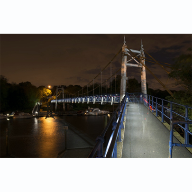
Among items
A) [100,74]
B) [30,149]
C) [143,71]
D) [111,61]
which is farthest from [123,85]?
[100,74]

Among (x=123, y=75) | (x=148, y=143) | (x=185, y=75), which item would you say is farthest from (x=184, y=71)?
(x=148, y=143)

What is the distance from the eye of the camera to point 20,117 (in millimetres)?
35438

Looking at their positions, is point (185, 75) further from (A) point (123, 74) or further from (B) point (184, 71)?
(A) point (123, 74)

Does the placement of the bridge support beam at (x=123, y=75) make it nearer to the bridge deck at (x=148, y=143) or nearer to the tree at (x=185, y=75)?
the tree at (x=185, y=75)

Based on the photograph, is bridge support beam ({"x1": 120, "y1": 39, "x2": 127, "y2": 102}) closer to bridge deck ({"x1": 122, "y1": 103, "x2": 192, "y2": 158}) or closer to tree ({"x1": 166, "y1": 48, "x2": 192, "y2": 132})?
tree ({"x1": 166, "y1": 48, "x2": 192, "y2": 132})

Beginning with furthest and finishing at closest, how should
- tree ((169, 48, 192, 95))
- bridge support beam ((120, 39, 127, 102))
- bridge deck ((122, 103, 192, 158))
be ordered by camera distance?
bridge support beam ((120, 39, 127, 102)) < tree ((169, 48, 192, 95)) < bridge deck ((122, 103, 192, 158))

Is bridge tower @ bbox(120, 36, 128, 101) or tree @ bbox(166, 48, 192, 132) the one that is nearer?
tree @ bbox(166, 48, 192, 132)

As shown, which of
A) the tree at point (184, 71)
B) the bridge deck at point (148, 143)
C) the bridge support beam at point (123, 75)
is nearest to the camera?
Answer: the bridge deck at point (148, 143)

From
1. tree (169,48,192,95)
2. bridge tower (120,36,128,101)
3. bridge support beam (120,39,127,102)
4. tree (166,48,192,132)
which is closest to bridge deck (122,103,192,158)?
tree (166,48,192,132)

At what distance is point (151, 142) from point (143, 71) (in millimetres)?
16163

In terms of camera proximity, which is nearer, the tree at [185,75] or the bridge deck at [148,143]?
the bridge deck at [148,143]

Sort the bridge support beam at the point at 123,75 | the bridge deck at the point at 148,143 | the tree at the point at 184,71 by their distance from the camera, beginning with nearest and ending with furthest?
1. the bridge deck at the point at 148,143
2. the tree at the point at 184,71
3. the bridge support beam at the point at 123,75

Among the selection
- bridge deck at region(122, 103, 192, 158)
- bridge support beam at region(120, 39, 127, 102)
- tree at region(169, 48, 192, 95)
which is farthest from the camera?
bridge support beam at region(120, 39, 127, 102)

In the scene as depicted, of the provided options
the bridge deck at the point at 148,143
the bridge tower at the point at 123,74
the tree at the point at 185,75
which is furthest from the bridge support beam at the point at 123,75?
the bridge deck at the point at 148,143
